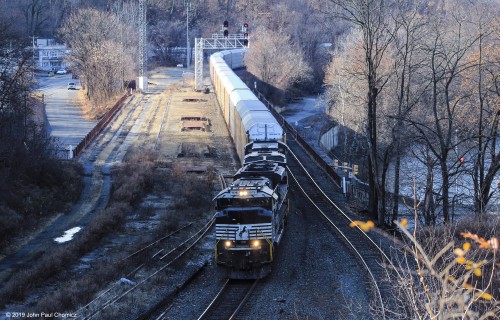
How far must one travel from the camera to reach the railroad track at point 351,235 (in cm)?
1484

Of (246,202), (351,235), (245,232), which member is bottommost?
(351,235)

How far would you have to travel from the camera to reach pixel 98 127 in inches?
1833

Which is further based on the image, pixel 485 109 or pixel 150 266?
pixel 485 109

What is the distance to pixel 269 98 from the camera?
73.8 metres

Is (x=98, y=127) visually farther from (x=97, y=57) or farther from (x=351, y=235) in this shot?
(x=351, y=235)

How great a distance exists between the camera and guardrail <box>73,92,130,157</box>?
38.7 m

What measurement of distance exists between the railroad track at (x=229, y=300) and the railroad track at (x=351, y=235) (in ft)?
10.7

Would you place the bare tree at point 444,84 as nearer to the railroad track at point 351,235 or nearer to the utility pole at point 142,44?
the railroad track at point 351,235

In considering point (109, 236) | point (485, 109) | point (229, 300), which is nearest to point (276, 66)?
point (485, 109)

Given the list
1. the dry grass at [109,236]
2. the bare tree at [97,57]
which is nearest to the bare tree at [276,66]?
the bare tree at [97,57]

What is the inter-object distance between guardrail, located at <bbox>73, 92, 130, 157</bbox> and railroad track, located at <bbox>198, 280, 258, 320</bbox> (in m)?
23.8

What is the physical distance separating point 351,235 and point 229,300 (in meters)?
6.96

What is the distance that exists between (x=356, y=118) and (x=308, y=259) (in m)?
26.7

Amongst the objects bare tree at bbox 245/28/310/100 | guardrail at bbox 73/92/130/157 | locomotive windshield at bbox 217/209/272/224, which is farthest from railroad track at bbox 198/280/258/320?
bare tree at bbox 245/28/310/100
